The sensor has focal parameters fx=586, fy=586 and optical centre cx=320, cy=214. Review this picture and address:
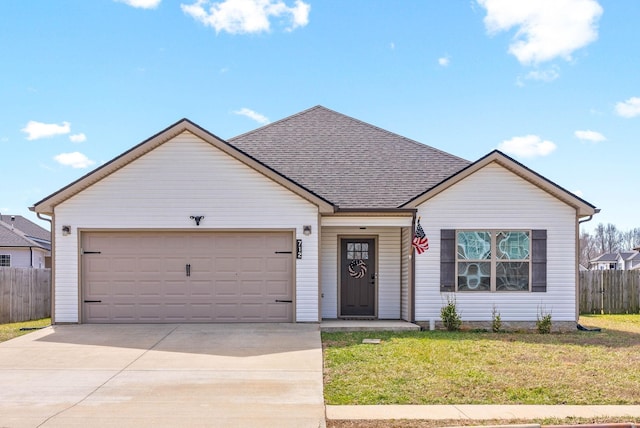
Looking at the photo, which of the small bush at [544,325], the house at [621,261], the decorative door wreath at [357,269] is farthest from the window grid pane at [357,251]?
the house at [621,261]

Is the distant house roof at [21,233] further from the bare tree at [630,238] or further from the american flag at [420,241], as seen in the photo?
the bare tree at [630,238]

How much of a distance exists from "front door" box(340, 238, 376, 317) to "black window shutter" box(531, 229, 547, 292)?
12.5 feet

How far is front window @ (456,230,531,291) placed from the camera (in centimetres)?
1380

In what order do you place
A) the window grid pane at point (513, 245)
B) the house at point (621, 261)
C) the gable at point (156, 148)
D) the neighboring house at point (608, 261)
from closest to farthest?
the gable at point (156, 148)
the window grid pane at point (513, 245)
the house at point (621, 261)
the neighboring house at point (608, 261)

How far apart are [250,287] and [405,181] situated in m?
4.86

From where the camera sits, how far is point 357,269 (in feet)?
49.3

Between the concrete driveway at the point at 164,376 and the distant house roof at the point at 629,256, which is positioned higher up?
the concrete driveway at the point at 164,376

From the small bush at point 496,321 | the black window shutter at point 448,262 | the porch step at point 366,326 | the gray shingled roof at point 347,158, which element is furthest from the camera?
the gray shingled roof at point 347,158

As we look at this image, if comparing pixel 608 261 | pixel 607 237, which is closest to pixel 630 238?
pixel 607 237

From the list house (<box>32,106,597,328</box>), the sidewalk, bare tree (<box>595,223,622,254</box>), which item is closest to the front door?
house (<box>32,106,597,328</box>)

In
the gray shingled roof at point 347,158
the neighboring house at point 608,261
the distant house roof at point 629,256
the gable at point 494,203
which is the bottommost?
the neighboring house at point 608,261

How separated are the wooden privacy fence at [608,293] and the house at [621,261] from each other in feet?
133

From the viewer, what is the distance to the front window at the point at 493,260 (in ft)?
45.3

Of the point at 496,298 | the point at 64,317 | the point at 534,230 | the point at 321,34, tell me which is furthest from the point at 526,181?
the point at 64,317
